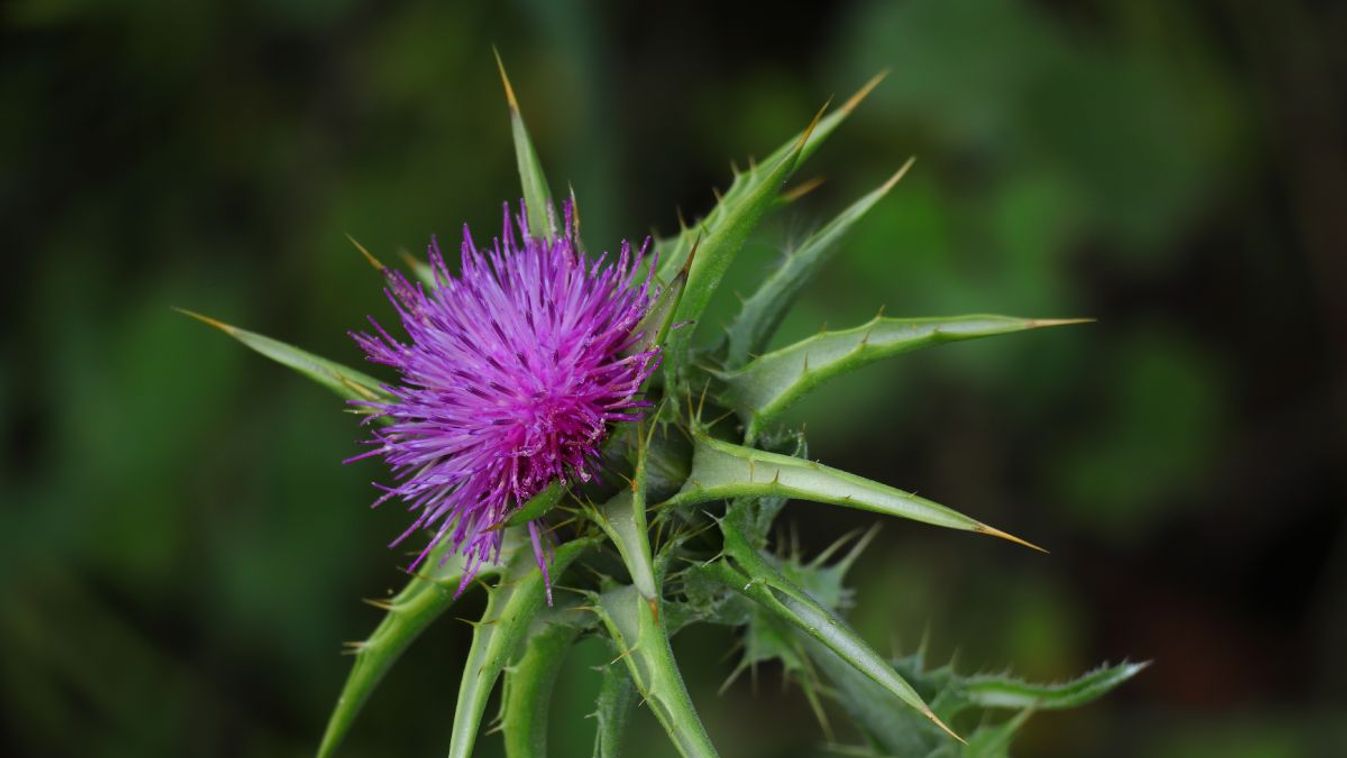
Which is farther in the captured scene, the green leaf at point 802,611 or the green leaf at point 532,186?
the green leaf at point 532,186

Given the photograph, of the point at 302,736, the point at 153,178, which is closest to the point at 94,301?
the point at 153,178

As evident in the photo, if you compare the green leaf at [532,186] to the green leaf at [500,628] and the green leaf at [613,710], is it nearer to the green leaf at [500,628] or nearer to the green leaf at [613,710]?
the green leaf at [500,628]

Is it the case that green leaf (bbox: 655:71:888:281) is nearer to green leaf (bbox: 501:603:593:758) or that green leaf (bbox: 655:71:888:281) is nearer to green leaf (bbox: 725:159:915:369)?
green leaf (bbox: 725:159:915:369)

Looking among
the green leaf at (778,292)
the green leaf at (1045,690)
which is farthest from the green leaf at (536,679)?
the green leaf at (1045,690)

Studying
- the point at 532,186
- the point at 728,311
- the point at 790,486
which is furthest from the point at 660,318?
the point at 728,311

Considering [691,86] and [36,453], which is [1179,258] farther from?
[36,453]
